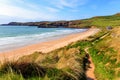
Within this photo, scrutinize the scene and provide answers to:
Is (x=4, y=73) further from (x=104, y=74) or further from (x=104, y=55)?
(x=104, y=55)

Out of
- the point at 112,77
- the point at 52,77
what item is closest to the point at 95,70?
the point at 112,77

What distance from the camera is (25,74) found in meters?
10.4

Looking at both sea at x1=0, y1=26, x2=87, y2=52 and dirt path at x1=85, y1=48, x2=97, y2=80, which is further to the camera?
sea at x1=0, y1=26, x2=87, y2=52

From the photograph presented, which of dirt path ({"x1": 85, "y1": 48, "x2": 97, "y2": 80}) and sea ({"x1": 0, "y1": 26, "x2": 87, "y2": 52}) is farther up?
dirt path ({"x1": 85, "y1": 48, "x2": 97, "y2": 80})

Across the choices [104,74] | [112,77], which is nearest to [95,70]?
[104,74]

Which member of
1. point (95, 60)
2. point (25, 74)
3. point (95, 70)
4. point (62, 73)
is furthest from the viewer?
point (95, 60)

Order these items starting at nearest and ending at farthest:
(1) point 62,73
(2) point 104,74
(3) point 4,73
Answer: (3) point 4,73
(1) point 62,73
(2) point 104,74

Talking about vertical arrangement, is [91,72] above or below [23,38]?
above

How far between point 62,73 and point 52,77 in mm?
1045

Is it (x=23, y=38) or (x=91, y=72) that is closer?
(x=91, y=72)

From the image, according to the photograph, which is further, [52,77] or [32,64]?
[32,64]

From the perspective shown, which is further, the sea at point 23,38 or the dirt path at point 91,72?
the sea at point 23,38

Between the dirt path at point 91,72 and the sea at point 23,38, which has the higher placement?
the dirt path at point 91,72

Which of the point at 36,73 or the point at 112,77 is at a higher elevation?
the point at 36,73
